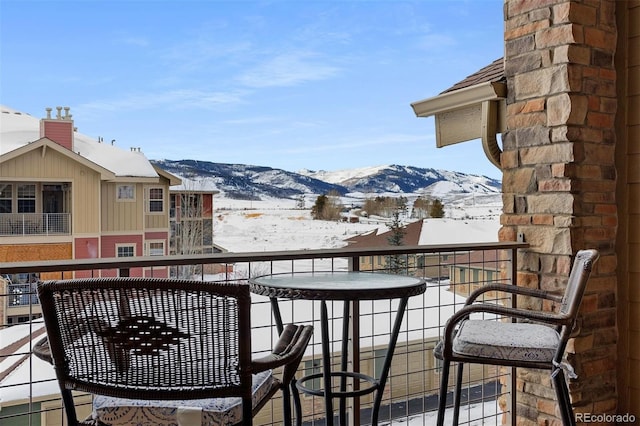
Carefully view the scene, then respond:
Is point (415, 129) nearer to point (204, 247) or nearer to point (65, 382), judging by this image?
point (204, 247)

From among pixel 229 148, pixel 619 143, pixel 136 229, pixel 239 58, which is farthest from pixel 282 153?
pixel 619 143

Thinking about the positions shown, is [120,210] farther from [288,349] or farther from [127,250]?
[288,349]

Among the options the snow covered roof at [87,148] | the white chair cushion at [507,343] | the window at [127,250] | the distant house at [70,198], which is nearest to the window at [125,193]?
the distant house at [70,198]

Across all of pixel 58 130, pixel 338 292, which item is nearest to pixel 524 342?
pixel 338 292

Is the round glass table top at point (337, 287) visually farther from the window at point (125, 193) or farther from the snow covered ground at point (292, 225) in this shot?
the window at point (125, 193)

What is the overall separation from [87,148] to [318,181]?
338 cm

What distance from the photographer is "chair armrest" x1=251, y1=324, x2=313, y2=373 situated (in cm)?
149

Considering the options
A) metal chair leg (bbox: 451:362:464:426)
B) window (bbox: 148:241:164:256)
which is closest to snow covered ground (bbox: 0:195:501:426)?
window (bbox: 148:241:164:256)

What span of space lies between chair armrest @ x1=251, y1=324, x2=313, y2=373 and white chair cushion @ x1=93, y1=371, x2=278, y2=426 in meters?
0.13

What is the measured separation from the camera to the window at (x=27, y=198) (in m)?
7.97

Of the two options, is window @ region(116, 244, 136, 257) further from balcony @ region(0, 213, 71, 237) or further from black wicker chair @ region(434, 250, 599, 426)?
black wicker chair @ region(434, 250, 599, 426)

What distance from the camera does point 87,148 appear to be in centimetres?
891

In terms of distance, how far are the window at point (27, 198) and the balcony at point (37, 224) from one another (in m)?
0.09

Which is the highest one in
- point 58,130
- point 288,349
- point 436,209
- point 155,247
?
point 58,130
